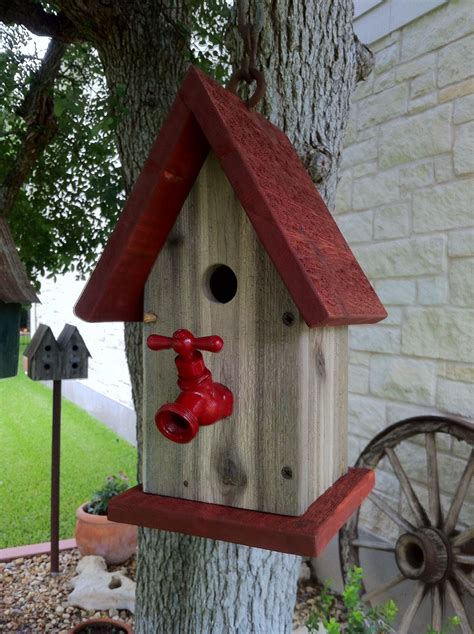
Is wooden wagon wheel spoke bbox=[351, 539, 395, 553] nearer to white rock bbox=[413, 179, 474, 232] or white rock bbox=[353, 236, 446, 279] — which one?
white rock bbox=[353, 236, 446, 279]

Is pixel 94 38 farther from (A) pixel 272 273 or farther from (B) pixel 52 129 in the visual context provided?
(A) pixel 272 273

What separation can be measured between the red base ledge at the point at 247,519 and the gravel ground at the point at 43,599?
204cm

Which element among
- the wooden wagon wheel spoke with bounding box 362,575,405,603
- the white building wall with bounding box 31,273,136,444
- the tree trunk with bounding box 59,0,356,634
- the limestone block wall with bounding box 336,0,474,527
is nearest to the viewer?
the tree trunk with bounding box 59,0,356,634

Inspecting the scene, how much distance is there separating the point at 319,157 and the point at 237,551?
113 centimetres

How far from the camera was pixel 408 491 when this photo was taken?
2.71 m

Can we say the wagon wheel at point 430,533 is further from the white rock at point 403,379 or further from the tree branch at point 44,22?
the tree branch at point 44,22

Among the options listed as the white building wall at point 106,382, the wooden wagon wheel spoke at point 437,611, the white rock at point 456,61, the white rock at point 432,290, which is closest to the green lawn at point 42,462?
the white building wall at point 106,382

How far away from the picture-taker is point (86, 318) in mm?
1113

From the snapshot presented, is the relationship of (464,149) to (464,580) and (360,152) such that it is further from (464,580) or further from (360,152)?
(464,580)

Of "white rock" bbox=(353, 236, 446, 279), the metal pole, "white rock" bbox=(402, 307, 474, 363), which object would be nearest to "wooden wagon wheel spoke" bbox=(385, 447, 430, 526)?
"white rock" bbox=(402, 307, 474, 363)

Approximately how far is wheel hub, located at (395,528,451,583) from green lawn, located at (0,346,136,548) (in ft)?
8.26

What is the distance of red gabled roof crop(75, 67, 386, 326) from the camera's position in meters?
0.96

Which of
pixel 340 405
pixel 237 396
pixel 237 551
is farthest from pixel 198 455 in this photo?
pixel 237 551

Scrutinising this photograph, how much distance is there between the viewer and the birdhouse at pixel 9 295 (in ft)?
6.50
